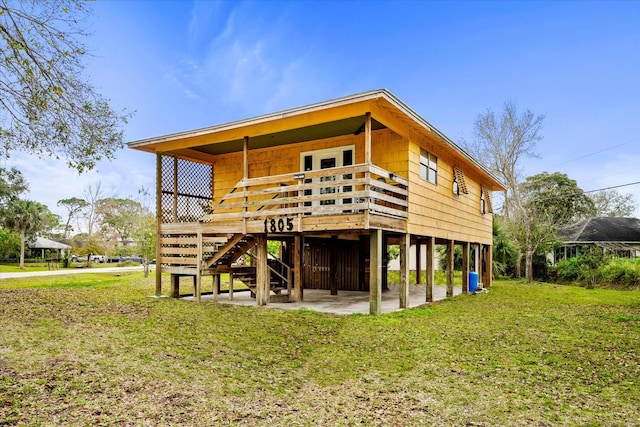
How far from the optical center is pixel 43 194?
39781mm

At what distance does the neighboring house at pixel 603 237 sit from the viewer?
83.9ft

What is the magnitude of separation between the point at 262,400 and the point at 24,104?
5.95 metres

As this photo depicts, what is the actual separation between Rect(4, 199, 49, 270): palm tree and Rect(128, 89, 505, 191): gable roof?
98.4ft

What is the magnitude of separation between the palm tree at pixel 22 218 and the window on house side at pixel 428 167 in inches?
1418

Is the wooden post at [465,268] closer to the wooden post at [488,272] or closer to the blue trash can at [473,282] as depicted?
the blue trash can at [473,282]

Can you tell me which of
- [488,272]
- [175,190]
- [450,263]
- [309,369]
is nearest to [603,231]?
[488,272]

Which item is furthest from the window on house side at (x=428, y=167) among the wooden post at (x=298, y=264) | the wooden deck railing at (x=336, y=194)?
the wooden post at (x=298, y=264)

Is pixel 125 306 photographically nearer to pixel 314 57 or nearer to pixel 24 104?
pixel 24 104

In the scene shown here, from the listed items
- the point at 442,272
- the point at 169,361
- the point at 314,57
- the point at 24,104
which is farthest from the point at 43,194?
the point at 169,361

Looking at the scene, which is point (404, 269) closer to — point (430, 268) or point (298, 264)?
point (430, 268)

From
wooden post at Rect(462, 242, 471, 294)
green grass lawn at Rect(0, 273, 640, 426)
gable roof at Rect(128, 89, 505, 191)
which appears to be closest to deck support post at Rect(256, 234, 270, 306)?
green grass lawn at Rect(0, 273, 640, 426)

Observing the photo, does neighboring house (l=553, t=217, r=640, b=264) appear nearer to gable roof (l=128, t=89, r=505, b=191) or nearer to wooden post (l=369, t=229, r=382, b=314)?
gable roof (l=128, t=89, r=505, b=191)

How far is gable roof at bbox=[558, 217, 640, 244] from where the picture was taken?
88.9ft

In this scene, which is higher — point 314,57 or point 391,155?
point 314,57
